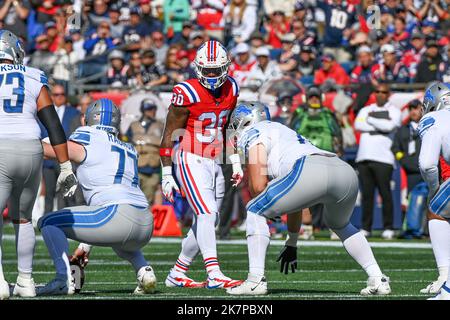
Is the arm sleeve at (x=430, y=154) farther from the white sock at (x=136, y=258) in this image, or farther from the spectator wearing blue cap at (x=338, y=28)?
the spectator wearing blue cap at (x=338, y=28)

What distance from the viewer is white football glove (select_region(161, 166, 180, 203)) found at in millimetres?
10125

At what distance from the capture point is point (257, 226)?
9062mm

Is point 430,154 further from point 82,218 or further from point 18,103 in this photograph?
point 18,103

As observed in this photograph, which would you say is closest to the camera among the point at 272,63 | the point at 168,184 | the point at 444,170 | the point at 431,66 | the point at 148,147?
the point at 444,170

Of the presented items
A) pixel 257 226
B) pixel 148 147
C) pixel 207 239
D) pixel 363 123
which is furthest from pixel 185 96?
pixel 148 147

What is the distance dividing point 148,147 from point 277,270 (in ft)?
21.6

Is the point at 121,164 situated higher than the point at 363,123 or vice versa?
the point at 363,123

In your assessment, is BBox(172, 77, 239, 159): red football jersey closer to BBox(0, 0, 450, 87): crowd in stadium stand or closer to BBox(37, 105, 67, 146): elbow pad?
BBox(37, 105, 67, 146): elbow pad

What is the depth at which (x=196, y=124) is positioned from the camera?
33.6ft

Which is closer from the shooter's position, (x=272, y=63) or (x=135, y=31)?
(x=272, y=63)

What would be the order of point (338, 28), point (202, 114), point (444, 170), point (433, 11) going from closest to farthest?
point (444, 170) < point (202, 114) < point (433, 11) < point (338, 28)

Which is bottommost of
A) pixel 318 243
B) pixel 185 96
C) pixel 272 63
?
pixel 318 243

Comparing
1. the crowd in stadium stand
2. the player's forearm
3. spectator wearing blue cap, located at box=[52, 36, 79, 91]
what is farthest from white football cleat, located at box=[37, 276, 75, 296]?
spectator wearing blue cap, located at box=[52, 36, 79, 91]

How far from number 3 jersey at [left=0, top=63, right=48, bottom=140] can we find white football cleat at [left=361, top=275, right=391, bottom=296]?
263 cm
